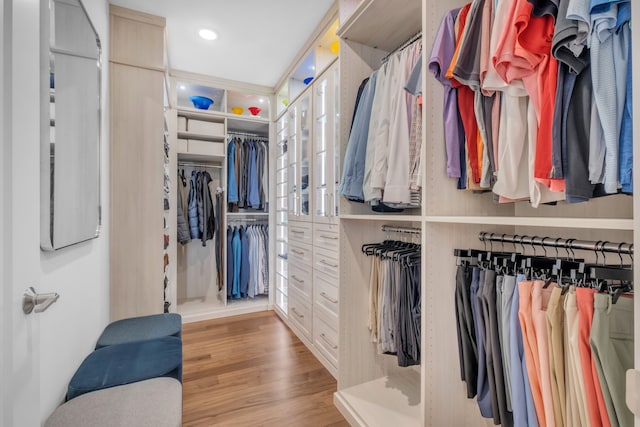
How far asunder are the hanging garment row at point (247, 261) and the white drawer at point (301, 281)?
0.58 m

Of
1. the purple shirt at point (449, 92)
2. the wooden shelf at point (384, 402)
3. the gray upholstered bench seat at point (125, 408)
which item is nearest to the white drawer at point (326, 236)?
the wooden shelf at point (384, 402)

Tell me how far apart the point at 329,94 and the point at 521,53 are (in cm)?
149

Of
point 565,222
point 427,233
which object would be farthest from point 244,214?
point 565,222

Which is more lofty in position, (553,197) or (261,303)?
(553,197)

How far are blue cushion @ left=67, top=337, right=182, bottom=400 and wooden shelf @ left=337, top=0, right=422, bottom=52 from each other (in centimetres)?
185

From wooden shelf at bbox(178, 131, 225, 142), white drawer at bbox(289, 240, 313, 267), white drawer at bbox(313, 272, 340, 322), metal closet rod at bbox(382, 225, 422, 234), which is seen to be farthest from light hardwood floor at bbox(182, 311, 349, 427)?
wooden shelf at bbox(178, 131, 225, 142)

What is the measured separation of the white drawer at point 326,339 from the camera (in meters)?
2.04

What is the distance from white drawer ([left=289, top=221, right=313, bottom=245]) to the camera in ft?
8.06

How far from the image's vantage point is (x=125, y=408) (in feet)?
3.39

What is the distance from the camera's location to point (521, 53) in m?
0.77

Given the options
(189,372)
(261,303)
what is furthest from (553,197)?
(261,303)

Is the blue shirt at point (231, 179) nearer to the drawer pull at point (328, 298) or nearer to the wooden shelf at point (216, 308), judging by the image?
the wooden shelf at point (216, 308)

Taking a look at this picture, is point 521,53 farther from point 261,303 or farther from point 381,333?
point 261,303

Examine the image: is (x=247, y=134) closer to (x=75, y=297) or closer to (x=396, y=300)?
(x=75, y=297)
